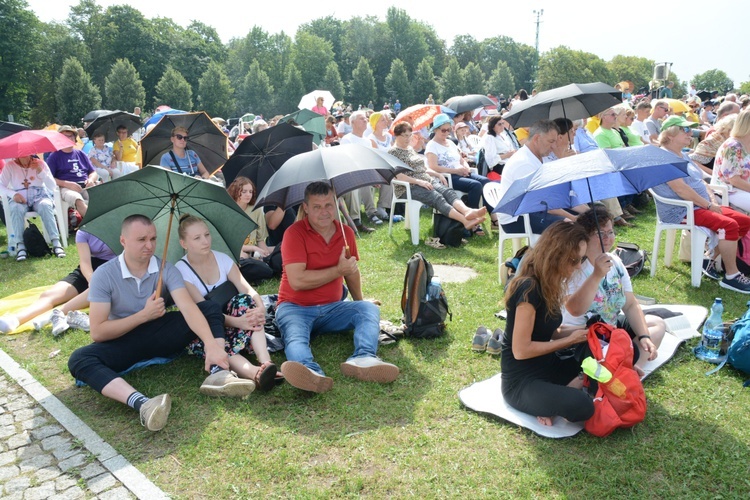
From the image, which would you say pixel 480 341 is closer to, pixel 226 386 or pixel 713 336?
pixel 713 336

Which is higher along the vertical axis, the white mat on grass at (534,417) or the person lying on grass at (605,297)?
the person lying on grass at (605,297)

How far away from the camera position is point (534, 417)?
347 cm

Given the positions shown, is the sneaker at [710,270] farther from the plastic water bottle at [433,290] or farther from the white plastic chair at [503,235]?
the plastic water bottle at [433,290]

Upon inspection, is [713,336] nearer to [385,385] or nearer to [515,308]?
[515,308]

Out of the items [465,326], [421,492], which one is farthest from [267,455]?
[465,326]

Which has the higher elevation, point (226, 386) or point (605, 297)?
point (605, 297)

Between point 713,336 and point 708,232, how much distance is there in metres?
2.03

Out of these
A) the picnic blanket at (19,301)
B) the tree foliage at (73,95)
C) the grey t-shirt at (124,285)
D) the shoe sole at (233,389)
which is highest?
the tree foliage at (73,95)

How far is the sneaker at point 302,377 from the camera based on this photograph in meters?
3.69

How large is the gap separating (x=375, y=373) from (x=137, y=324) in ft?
5.35

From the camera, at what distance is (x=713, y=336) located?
164 inches

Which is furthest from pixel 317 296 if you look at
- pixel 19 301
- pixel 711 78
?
A: pixel 711 78

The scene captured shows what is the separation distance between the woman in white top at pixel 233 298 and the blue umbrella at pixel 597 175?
1966 mm

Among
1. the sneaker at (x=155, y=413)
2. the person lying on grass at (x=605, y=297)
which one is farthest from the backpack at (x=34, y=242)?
the person lying on grass at (x=605, y=297)
